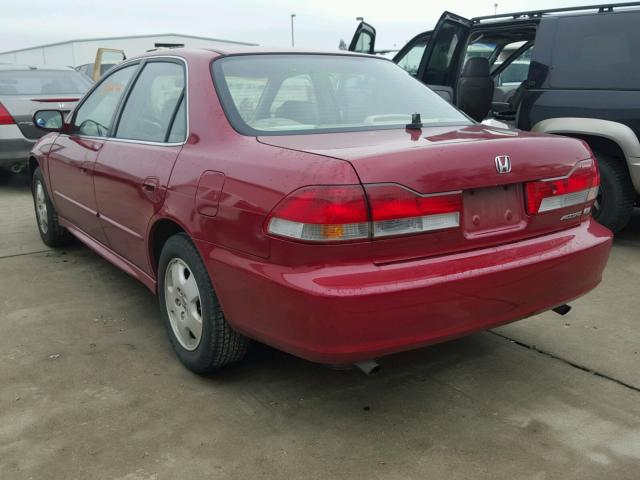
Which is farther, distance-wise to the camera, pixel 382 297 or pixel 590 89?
pixel 590 89

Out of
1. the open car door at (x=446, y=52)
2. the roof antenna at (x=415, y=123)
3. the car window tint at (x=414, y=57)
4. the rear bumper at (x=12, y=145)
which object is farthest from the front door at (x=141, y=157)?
the rear bumper at (x=12, y=145)

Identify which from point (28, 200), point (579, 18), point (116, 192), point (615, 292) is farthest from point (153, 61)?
point (28, 200)

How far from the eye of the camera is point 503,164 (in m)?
2.46

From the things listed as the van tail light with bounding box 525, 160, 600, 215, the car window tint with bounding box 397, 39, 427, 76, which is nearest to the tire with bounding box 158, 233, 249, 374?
the van tail light with bounding box 525, 160, 600, 215

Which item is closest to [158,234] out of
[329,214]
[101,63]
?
[329,214]

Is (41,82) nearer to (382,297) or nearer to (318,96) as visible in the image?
(318,96)

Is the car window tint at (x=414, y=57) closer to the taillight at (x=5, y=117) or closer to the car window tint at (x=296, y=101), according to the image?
the car window tint at (x=296, y=101)

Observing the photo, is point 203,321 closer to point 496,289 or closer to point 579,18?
→ point 496,289

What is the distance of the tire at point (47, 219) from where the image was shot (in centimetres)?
497

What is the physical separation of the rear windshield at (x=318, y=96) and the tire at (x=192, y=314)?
2.05ft

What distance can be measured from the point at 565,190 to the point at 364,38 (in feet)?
13.6

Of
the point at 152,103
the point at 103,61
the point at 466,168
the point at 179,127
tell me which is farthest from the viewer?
the point at 103,61

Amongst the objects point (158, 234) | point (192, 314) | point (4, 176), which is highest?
point (158, 234)

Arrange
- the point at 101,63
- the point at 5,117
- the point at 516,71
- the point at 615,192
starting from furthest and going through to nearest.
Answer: the point at 101,63 < the point at 516,71 < the point at 5,117 < the point at 615,192
